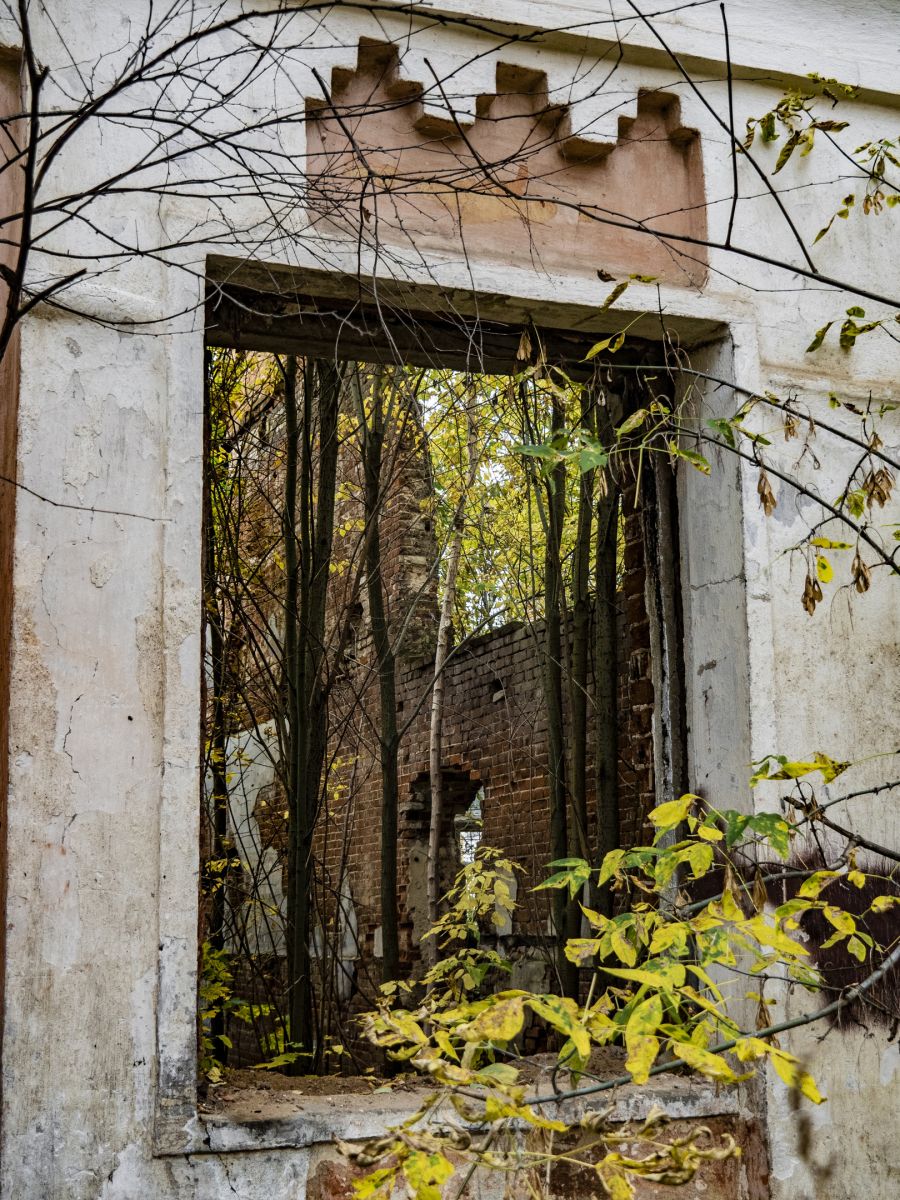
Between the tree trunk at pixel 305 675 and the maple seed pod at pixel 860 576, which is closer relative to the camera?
the maple seed pod at pixel 860 576

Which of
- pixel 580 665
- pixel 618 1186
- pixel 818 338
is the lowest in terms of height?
pixel 618 1186

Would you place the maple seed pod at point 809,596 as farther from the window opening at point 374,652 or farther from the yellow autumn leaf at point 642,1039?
the yellow autumn leaf at point 642,1039

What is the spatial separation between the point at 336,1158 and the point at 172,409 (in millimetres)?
1954

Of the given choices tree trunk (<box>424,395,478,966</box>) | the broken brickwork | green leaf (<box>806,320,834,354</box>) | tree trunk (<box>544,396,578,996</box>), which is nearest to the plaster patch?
green leaf (<box>806,320,834,354</box>)

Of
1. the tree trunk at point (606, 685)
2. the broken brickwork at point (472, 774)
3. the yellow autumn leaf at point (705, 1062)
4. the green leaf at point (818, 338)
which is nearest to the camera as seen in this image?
the yellow autumn leaf at point (705, 1062)

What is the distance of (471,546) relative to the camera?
10984 mm

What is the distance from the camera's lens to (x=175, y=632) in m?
3.19

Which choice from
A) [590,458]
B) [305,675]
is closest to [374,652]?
[305,675]

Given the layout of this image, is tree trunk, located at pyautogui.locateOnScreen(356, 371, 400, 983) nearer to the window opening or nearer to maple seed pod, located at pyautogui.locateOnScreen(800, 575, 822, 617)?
the window opening

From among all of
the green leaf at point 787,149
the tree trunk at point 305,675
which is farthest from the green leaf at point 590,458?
the tree trunk at point 305,675

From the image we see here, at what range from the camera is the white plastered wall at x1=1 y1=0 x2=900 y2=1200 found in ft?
9.55

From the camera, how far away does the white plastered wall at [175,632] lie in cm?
291

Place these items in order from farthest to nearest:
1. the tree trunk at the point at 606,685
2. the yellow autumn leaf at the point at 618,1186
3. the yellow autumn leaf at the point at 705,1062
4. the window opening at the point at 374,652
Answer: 1. the tree trunk at the point at 606,685
2. the window opening at the point at 374,652
3. the yellow autumn leaf at the point at 705,1062
4. the yellow autumn leaf at the point at 618,1186

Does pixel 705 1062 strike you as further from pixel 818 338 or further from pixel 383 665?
pixel 383 665
